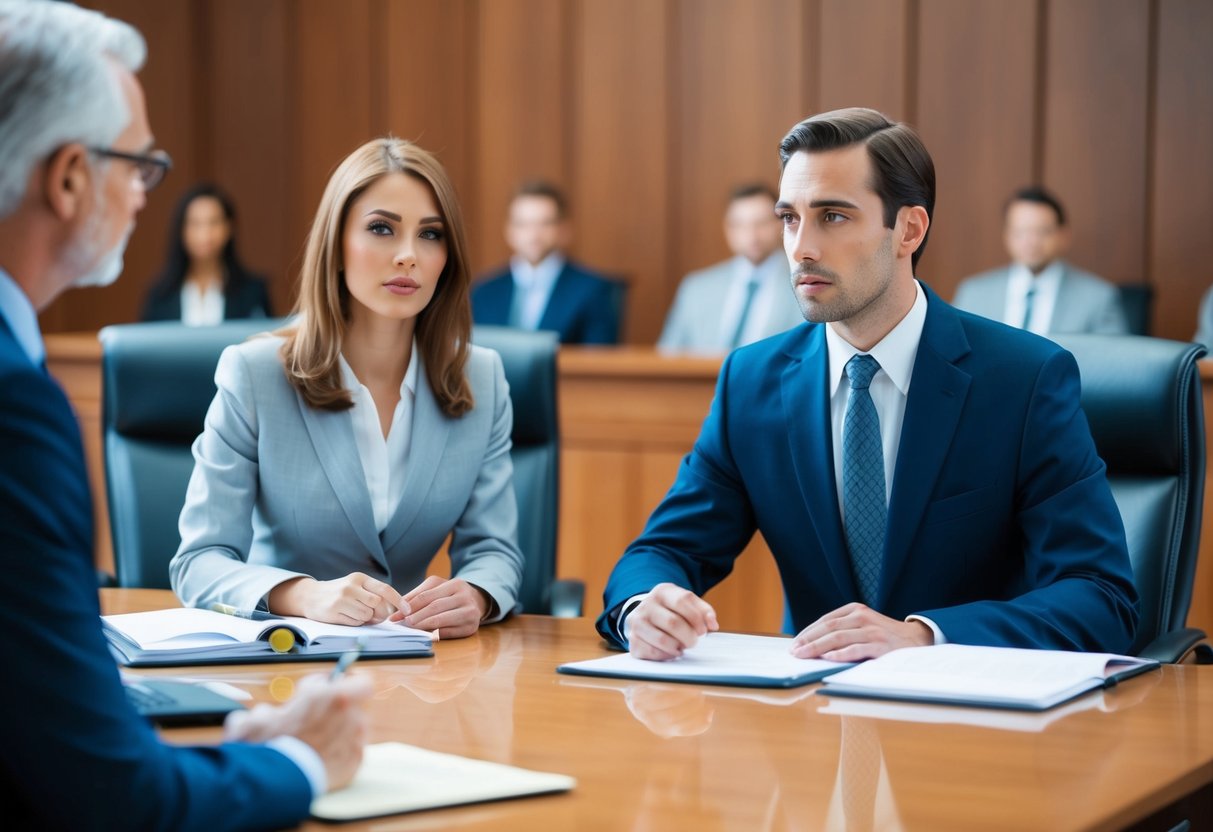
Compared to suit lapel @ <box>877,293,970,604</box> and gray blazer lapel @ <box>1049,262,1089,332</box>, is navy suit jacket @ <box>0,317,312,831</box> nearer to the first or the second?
suit lapel @ <box>877,293,970,604</box>

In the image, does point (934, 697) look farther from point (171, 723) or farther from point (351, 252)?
point (351, 252)

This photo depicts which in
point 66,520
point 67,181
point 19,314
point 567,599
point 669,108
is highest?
point 669,108

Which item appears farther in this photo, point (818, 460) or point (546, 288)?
point (546, 288)

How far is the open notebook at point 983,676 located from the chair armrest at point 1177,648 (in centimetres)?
35

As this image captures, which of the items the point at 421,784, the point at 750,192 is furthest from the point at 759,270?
the point at 421,784

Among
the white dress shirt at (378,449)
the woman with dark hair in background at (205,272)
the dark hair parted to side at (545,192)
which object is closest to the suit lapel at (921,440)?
the white dress shirt at (378,449)

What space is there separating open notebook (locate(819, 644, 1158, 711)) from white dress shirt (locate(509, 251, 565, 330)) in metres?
5.81

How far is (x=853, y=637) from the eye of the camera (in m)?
1.91

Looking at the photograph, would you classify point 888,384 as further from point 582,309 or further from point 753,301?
point 582,309

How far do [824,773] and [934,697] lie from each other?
0.96 feet

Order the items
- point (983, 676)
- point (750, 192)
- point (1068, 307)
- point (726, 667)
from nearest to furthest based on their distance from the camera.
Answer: point (983, 676) < point (726, 667) < point (1068, 307) < point (750, 192)

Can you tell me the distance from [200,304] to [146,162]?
640 cm

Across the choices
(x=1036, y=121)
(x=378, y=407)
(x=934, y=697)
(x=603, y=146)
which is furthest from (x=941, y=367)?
(x=603, y=146)

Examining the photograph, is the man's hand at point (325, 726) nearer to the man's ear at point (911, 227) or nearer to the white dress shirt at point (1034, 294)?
the man's ear at point (911, 227)
